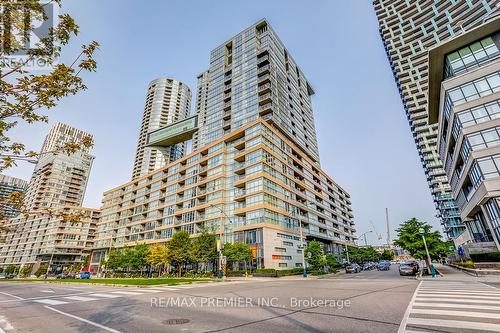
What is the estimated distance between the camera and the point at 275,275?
36.8 m

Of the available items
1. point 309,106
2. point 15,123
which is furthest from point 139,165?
point 15,123

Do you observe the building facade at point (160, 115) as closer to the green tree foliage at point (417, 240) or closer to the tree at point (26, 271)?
the tree at point (26, 271)

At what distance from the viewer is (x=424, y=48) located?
92.6m

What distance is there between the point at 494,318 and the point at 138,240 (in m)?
77.0

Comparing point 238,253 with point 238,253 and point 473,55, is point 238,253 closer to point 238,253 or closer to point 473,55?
point 238,253

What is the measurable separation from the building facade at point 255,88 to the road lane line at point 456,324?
176ft

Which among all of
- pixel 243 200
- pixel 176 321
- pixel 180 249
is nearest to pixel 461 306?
pixel 176 321

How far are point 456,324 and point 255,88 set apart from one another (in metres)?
62.0

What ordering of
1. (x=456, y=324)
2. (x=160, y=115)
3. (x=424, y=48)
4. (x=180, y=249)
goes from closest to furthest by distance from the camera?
(x=456, y=324) < (x=180, y=249) < (x=424, y=48) < (x=160, y=115)

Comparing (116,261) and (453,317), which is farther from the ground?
(116,261)

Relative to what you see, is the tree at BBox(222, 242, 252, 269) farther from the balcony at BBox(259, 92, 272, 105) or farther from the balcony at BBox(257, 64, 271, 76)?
the balcony at BBox(257, 64, 271, 76)

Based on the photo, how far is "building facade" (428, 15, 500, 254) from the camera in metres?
27.6

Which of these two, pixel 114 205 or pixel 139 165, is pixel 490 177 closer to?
pixel 114 205

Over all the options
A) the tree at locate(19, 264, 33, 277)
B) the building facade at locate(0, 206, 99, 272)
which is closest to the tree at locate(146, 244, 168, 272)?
the building facade at locate(0, 206, 99, 272)
